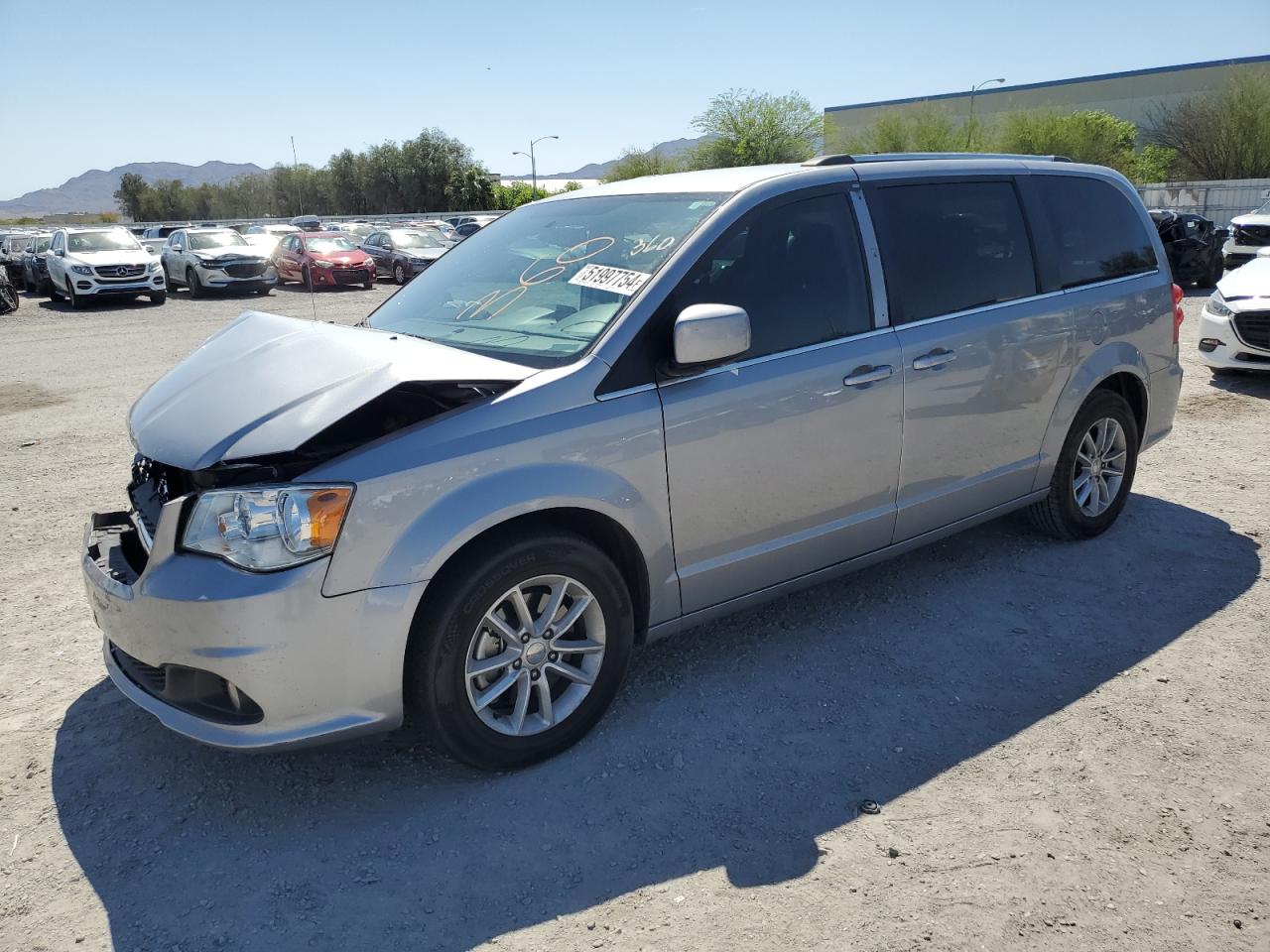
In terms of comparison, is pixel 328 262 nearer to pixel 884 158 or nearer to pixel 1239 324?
pixel 1239 324

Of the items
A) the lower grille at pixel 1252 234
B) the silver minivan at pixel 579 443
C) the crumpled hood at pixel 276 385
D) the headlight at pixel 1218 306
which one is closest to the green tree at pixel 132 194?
the lower grille at pixel 1252 234

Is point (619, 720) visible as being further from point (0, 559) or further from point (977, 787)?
point (0, 559)

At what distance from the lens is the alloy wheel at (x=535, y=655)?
123 inches

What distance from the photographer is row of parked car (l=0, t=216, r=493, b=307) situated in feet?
69.8

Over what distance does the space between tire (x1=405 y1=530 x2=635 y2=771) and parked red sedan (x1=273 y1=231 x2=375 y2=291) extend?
74.2 feet

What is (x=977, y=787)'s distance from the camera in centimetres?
314

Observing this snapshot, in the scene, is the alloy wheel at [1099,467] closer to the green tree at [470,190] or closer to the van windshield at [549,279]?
the van windshield at [549,279]

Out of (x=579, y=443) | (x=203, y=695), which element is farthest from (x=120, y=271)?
(x=579, y=443)

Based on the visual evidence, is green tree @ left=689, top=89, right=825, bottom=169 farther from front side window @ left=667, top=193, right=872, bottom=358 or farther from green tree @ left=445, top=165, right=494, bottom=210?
front side window @ left=667, top=193, right=872, bottom=358

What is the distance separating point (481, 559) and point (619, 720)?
97 cm

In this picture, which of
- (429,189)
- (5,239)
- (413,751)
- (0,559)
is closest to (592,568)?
(413,751)

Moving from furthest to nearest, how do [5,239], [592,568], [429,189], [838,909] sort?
1. [429,189]
2. [5,239]
3. [592,568]
4. [838,909]

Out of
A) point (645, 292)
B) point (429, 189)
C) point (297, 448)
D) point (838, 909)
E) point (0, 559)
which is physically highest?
point (429, 189)

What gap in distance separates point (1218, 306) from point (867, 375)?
720 centimetres
